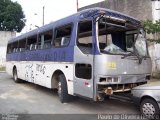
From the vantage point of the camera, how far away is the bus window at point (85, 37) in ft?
30.9

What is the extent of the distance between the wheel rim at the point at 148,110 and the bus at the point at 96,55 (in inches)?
41.2

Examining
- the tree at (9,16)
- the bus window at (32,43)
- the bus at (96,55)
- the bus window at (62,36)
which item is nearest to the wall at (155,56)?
the bus window at (32,43)

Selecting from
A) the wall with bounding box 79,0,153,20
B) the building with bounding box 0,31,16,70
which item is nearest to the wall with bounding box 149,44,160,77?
the wall with bounding box 79,0,153,20

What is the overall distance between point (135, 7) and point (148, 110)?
42.6ft

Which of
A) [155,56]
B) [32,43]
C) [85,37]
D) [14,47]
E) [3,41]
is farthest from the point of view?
[3,41]

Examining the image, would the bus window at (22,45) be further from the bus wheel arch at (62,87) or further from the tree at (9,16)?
the tree at (9,16)

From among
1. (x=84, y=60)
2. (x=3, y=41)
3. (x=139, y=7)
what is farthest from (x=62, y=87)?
(x=3, y=41)

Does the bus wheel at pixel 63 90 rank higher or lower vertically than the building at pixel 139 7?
lower

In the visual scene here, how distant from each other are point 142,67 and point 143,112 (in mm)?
1789

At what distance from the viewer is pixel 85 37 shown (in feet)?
32.7

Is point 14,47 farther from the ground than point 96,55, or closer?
farther from the ground

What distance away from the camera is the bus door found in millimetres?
9047

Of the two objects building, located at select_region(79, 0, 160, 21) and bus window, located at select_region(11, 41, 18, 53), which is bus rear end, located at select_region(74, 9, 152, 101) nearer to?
building, located at select_region(79, 0, 160, 21)

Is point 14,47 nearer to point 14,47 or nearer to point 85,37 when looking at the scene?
point 14,47
